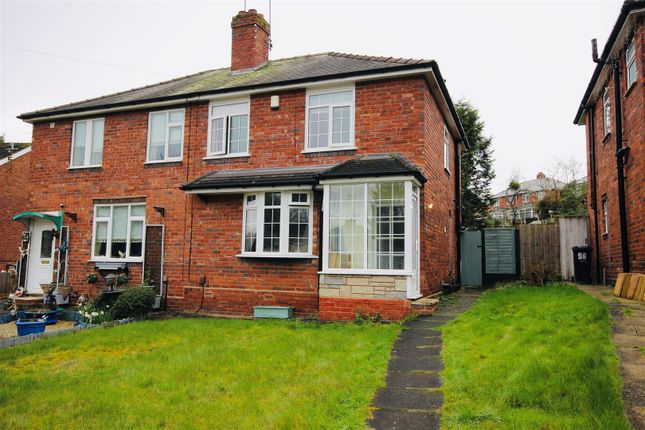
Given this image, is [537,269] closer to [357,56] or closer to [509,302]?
[509,302]

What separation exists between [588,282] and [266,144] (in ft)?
35.2

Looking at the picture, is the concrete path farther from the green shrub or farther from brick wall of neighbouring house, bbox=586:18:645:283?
the green shrub

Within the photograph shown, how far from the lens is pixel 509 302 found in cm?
967

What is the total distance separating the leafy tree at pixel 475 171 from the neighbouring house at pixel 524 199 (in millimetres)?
5061

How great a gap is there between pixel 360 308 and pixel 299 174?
3607 mm

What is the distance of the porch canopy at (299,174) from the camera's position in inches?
402

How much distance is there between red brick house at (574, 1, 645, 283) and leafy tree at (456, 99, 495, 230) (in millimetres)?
14964

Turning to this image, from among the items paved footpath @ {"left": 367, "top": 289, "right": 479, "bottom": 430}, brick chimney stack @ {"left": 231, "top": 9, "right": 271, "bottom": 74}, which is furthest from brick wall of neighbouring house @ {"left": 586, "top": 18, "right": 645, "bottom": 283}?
brick chimney stack @ {"left": 231, "top": 9, "right": 271, "bottom": 74}

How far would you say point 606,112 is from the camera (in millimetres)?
13617

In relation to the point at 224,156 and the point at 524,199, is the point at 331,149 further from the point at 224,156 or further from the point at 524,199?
the point at 524,199

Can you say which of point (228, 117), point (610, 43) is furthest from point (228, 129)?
point (610, 43)

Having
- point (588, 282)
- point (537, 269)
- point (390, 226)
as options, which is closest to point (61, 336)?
point (390, 226)

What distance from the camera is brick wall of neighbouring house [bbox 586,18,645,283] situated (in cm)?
988

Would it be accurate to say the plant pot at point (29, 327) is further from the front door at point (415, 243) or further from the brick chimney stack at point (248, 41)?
the brick chimney stack at point (248, 41)
